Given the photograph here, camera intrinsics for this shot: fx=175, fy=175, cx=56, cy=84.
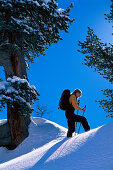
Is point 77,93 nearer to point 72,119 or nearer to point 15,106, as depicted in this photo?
point 72,119

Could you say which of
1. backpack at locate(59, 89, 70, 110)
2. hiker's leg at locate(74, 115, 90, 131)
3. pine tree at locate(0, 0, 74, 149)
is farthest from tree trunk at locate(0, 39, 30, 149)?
hiker's leg at locate(74, 115, 90, 131)

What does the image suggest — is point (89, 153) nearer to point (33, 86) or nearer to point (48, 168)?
point (48, 168)

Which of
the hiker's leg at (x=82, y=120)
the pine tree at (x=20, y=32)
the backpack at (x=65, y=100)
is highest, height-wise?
the pine tree at (x=20, y=32)

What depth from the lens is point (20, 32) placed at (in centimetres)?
967

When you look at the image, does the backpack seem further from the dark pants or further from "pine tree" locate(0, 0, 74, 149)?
"pine tree" locate(0, 0, 74, 149)

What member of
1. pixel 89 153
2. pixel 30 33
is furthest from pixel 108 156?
pixel 30 33

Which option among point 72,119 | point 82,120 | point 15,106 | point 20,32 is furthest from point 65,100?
point 20,32

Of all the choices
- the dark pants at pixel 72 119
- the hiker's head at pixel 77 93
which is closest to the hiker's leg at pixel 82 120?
the dark pants at pixel 72 119

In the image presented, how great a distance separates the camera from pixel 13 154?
866 centimetres

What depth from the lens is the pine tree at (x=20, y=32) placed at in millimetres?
9016

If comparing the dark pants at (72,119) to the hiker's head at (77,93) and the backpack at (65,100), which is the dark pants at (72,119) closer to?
the backpack at (65,100)

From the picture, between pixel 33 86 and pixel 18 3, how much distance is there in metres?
4.31

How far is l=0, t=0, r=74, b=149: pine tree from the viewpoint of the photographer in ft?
29.6

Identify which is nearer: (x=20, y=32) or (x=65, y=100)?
(x=65, y=100)
